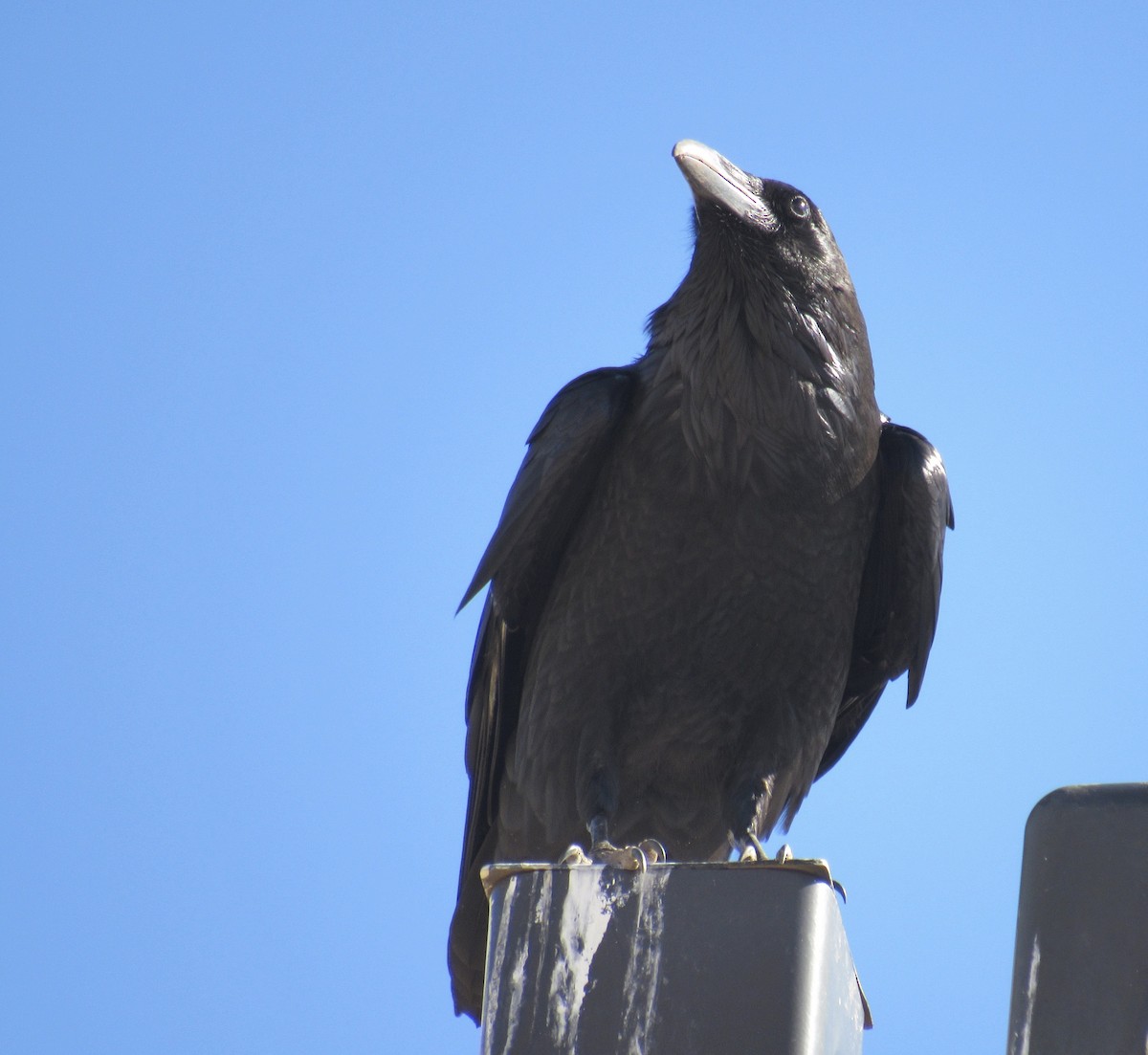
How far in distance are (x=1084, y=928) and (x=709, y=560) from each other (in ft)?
9.18

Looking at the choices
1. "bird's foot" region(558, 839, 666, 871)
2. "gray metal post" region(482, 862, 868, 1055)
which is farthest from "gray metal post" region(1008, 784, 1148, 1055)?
"bird's foot" region(558, 839, 666, 871)

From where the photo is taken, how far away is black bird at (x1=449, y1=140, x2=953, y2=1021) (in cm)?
555

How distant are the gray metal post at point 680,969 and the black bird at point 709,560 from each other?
1640 millimetres

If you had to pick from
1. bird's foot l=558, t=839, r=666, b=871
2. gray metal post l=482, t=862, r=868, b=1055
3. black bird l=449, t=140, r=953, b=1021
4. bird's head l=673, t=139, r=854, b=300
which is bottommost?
gray metal post l=482, t=862, r=868, b=1055

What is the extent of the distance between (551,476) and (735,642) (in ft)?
2.90

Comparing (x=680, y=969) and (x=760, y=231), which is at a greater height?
(x=760, y=231)

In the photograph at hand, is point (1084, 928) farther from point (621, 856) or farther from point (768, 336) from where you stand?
point (768, 336)

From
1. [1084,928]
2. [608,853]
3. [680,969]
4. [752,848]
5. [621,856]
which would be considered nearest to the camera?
[1084,928]

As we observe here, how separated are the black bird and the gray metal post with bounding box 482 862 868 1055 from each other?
5.38 feet

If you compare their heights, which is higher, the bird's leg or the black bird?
the black bird

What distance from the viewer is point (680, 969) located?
3477 mm

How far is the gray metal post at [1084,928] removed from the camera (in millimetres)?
2762

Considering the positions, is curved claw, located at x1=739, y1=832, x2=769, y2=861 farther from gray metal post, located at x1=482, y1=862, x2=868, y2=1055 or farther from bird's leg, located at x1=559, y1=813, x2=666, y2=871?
gray metal post, located at x1=482, y1=862, x2=868, y2=1055

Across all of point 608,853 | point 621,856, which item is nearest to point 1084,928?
point 621,856
